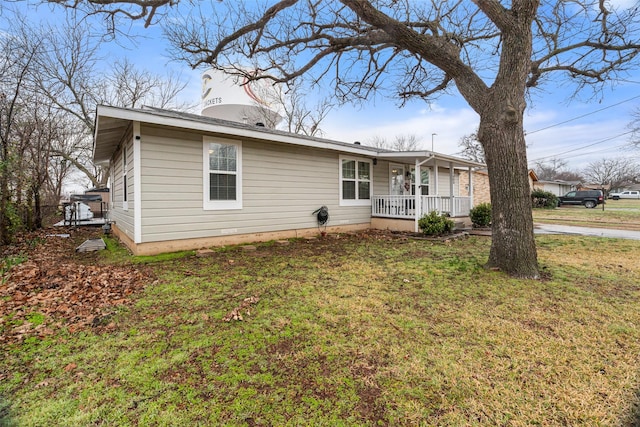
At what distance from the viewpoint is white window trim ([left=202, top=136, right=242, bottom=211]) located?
662 centimetres

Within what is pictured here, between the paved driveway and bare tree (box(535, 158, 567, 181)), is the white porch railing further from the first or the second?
bare tree (box(535, 158, 567, 181))

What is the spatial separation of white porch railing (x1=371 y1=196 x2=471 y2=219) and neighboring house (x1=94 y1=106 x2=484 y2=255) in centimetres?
4

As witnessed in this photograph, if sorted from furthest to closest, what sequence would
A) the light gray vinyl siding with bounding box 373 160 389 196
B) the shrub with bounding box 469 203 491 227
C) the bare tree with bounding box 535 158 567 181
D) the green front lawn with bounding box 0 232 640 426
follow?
the bare tree with bounding box 535 158 567 181, the shrub with bounding box 469 203 491 227, the light gray vinyl siding with bounding box 373 160 389 196, the green front lawn with bounding box 0 232 640 426

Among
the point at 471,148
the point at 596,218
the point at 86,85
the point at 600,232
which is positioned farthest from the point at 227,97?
the point at 471,148

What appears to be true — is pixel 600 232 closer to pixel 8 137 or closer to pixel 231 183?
pixel 231 183

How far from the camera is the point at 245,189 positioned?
7.29 meters

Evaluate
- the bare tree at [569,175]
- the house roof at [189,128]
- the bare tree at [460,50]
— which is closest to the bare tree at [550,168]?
the bare tree at [569,175]

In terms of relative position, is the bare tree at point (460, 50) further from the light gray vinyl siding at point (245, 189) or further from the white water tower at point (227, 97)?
the white water tower at point (227, 97)

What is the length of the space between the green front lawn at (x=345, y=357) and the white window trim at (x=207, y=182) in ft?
8.77

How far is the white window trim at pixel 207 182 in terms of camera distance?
6.62 m

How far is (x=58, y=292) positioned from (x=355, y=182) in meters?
8.18

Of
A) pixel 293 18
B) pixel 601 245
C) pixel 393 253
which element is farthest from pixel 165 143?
pixel 601 245

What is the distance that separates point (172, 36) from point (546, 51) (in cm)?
936

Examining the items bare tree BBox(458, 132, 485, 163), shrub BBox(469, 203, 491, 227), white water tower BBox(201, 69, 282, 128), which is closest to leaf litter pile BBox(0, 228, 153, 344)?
white water tower BBox(201, 69, 282, 128)
